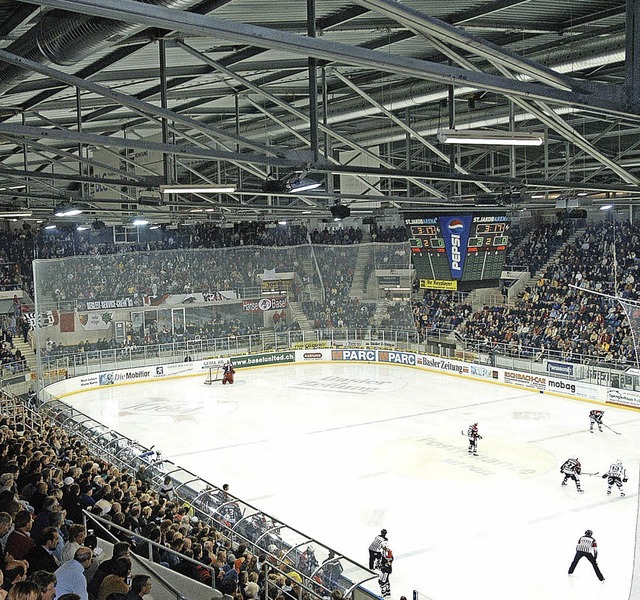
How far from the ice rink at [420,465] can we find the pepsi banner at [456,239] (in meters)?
4.30

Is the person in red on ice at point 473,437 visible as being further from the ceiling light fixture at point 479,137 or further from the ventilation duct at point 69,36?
the ventilation duct at point 69,36

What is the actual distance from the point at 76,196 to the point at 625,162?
612 inches

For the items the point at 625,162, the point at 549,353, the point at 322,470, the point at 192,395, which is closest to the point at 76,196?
the point at 322,470

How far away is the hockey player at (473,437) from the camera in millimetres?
19172

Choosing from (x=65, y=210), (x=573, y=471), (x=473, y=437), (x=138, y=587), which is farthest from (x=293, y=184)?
Answer: (x=473, y=437)

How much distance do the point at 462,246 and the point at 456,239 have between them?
308 millimetres

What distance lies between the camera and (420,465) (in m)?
18.5

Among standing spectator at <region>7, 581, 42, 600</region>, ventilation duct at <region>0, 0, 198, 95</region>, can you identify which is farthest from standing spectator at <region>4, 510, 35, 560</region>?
ventilation duct at <region>0, 0, 198, 95</region>

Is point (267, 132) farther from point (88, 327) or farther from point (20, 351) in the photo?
point (20, 351)

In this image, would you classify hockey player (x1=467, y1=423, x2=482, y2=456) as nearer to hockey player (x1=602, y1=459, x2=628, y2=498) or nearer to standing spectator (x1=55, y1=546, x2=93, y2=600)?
hockey player (x1=602, y1=459, x2=628, y2=498)

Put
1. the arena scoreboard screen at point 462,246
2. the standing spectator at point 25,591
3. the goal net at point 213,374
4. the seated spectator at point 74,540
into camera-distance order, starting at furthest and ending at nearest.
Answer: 1. the goal net at point 213,374
2. the arena scoreboard screen at point 462,246
3. the seated spectator at point 74,540
4. the standing spectator at point 25,591

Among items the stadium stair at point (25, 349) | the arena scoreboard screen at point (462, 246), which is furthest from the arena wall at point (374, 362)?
the arena scoreboard screen at point (462, 246)

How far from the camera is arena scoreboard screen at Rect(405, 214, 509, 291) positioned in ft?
77.5

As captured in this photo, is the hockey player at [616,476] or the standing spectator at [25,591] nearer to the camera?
the standing spectator at [25,591]
